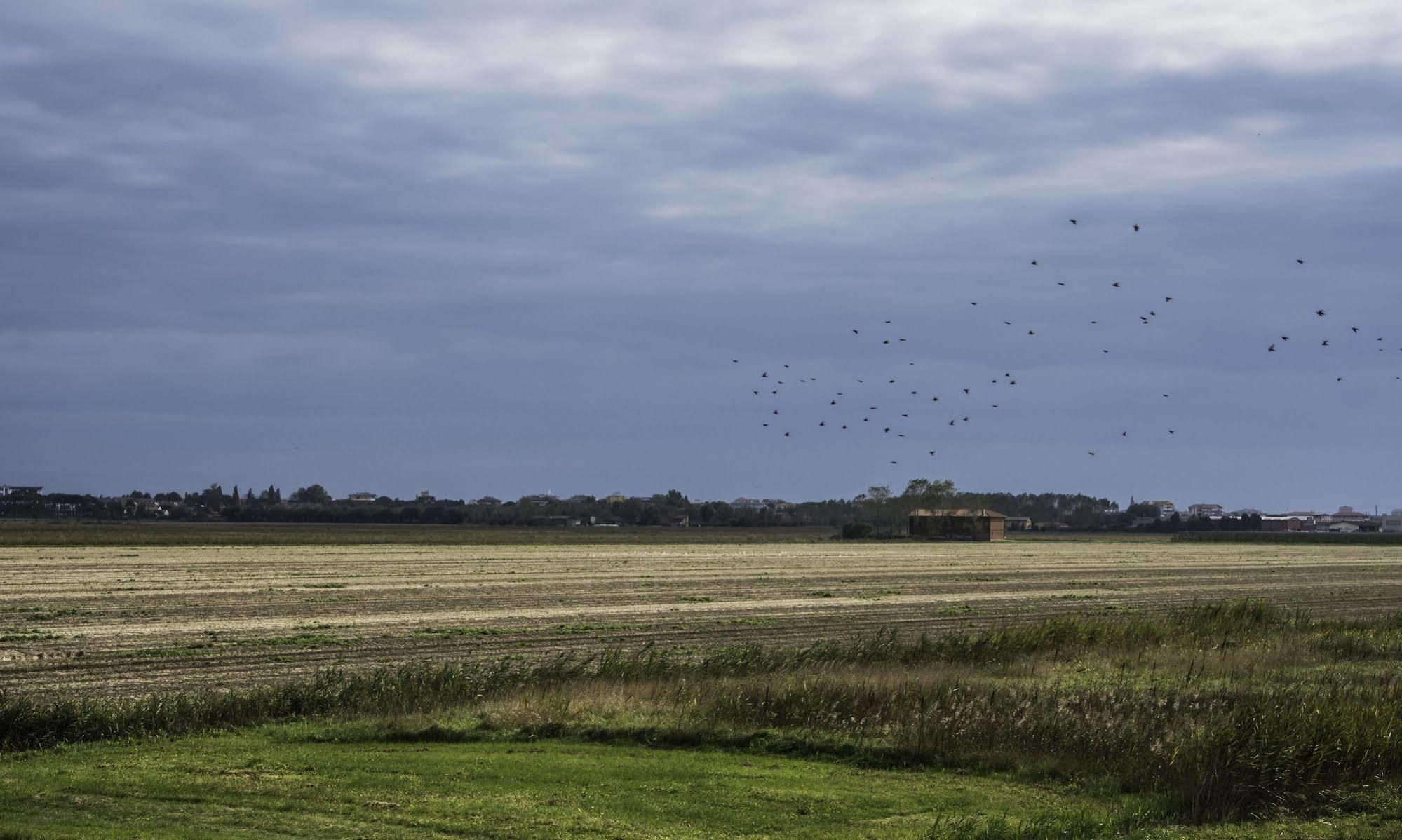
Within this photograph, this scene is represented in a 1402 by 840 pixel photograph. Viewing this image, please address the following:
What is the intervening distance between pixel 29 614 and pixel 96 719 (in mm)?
26239

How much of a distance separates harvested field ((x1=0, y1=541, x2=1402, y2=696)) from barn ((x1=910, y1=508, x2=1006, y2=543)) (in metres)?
→ 74.5

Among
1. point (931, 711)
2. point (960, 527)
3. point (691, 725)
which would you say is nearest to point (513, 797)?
point (691, 725)

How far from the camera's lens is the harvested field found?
33.8 meters

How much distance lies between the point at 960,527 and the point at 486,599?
144 metres

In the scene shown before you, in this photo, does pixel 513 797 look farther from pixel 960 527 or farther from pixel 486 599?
pixel 960 527

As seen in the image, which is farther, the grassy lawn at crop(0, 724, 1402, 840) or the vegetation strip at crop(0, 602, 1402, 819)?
the vegetation strip at crop(0, 602, 1402, 819)

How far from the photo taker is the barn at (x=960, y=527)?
188000mm

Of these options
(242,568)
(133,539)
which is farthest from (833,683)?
(133,539)

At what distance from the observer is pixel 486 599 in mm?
54656

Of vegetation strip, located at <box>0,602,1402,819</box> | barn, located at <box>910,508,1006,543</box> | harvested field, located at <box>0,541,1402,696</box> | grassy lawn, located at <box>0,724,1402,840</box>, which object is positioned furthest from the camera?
barn, located at <box>910,508,1006,543</box>

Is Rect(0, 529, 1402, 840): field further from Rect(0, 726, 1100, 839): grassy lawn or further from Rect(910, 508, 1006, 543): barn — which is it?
Rect(910, 508, 1006, 543): barn

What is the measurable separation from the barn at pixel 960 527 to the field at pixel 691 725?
142171 mm

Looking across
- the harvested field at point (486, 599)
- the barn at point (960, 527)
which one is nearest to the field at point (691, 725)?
the harvested field at point (486, 599)

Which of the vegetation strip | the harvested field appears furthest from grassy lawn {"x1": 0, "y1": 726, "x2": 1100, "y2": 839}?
the harvested field
